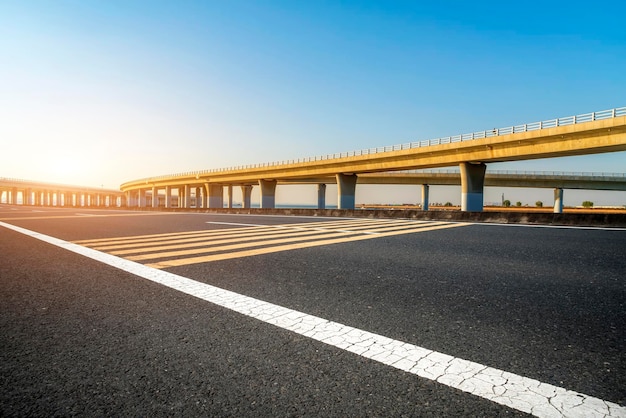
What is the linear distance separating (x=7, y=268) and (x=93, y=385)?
4.68 m

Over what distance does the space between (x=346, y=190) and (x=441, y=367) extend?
2075 inches

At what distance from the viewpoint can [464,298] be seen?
3.64 metres

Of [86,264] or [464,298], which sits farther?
[86,264]

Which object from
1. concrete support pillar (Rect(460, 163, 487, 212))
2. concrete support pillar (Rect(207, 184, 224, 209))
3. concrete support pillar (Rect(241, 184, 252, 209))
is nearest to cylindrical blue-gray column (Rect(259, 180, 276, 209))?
A: concrete support pillar (Rect(207, 184, 224, 209))

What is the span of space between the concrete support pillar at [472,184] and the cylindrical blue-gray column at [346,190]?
18258 millimetres

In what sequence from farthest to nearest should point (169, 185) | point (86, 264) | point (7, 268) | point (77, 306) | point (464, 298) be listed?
point (169, 185), point (86, 264), point (7, 268), point (464, 298), point (77, 306)

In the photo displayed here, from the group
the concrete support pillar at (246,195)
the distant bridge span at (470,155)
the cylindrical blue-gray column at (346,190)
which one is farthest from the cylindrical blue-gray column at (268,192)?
the concrete support pillar at (246,195)

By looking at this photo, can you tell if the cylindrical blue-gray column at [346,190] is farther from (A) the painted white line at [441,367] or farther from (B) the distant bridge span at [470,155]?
(A) the painted white line at [441,367]

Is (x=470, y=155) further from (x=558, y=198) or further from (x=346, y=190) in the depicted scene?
(x=558, y=198)

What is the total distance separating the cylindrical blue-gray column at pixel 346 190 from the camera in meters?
53.9

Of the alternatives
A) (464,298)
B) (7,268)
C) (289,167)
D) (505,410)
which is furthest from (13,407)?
(289,167)

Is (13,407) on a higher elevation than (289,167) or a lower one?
lower

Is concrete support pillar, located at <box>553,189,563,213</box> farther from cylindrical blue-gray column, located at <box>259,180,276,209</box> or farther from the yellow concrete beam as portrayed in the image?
cylindrical blue-gray column, located at <box>259,180,276,209</box>

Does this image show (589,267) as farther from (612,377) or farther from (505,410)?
(505,410)
